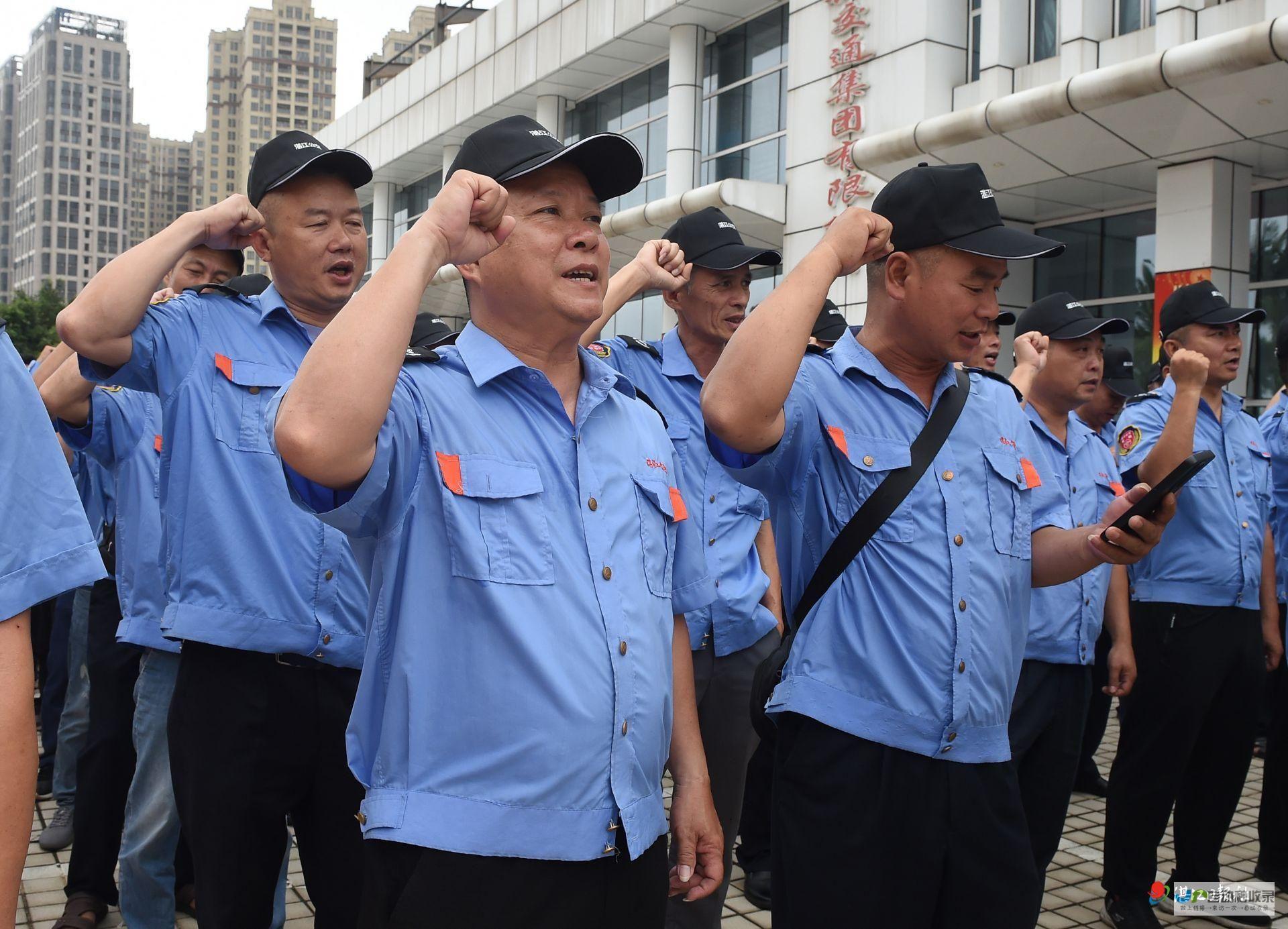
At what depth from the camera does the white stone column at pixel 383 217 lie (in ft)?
96.2

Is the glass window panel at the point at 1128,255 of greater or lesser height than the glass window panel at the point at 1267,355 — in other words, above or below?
above

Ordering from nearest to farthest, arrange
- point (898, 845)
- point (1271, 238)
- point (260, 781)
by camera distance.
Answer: point (898, 845) → point (260, 781) → point (1271, 238)

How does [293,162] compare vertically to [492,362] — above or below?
above

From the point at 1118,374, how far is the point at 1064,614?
3268mm

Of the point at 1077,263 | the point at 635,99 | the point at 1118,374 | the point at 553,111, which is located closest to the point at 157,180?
the point at 553,111

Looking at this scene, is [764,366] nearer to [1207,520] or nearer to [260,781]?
[260,781]

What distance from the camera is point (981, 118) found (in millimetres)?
12859

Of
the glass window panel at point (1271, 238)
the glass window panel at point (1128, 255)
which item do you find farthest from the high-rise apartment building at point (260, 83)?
the glass window panel at point (1271, 238)

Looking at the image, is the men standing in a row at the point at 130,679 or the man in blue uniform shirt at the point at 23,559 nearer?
the man in blue uniform shirt at the point at 23,559

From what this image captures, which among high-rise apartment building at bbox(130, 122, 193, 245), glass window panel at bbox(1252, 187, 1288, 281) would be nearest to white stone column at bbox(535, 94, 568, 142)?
glass window panel at bbox(1252, 187, 1288, 281)

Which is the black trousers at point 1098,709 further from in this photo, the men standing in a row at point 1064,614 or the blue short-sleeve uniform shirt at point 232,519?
the blue short-sleeve uniform shirt at point 232,519

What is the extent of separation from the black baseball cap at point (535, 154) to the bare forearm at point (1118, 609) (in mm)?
3287

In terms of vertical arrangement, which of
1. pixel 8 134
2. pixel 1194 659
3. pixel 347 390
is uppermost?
pixel 8 134

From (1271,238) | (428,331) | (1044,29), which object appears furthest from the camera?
(1044,29)
